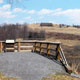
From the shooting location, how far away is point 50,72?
875 cm

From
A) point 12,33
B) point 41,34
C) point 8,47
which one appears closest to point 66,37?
point 41,34

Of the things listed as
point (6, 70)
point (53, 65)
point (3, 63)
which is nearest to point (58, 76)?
point (53, 65)

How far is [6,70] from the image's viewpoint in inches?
351

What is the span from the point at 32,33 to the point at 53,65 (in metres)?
97.2

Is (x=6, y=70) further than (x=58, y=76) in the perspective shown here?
Yes

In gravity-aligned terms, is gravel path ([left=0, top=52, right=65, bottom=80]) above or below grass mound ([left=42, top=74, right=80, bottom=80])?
above

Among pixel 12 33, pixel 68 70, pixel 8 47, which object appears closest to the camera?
pixel 68 70

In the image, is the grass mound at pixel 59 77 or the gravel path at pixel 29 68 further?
the gravel path at pixel 29 68

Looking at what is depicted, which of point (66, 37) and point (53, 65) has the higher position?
point (53, 65)

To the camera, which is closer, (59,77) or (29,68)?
(59,77)

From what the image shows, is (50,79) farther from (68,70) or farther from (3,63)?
(3,63)

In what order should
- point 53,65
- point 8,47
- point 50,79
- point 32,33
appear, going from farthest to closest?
point 32,33 → point 8,47 → point 53,65 → point 50,79

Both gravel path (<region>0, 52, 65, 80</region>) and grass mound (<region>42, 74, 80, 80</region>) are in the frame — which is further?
gravel path (<region>0, 52, 65, 80</region>)

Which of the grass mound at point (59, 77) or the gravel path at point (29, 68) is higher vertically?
the gravel path at point (29, 68)
